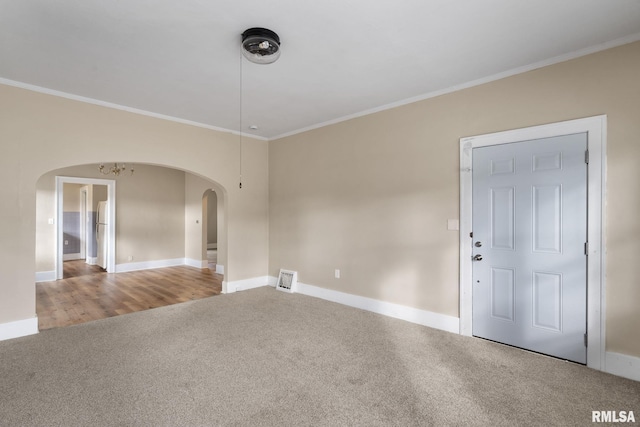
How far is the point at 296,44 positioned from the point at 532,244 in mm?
2879

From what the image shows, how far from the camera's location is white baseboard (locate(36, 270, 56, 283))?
6.11 meters

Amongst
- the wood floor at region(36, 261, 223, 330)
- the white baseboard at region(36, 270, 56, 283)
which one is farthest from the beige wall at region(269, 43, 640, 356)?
the white baseboard at region(36, 270, 56, 283)

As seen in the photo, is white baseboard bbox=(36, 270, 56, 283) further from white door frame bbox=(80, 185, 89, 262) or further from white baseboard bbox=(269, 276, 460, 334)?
white baseboard bbox=(269, 276, 460, 334)

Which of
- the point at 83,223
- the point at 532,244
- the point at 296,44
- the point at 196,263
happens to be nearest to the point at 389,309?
the point at 532,244

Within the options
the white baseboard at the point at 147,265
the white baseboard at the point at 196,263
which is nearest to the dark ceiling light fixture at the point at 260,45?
the white baseboard at the point at 196,263

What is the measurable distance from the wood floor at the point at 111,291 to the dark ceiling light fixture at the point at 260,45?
12.5 feet

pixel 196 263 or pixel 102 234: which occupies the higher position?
pixel 102 234

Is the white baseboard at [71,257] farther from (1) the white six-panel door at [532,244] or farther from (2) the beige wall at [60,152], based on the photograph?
(1) the white six-panel door at [532,244]

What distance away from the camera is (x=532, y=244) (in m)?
2.98

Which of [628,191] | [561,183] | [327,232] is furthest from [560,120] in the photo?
[327,232]

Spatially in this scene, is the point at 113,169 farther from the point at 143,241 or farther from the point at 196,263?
the point at 196,263

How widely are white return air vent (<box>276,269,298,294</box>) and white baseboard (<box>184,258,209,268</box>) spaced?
3.01 m

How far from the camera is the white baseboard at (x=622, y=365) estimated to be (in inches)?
97.4

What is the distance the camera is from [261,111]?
432 cm
